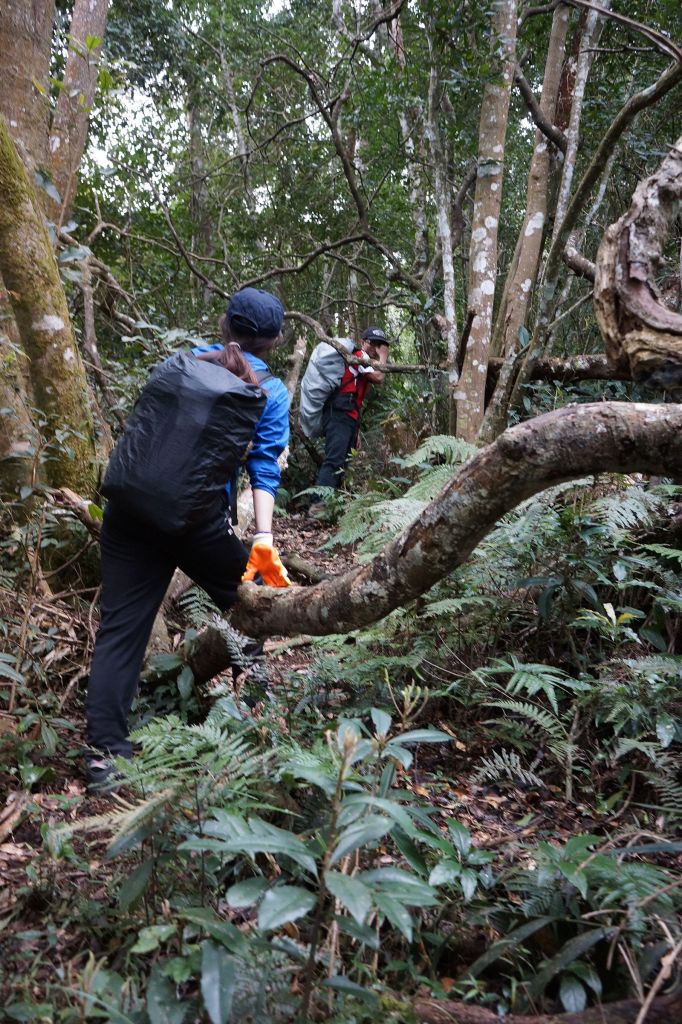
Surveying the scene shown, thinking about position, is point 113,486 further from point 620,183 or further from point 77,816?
point 620,183

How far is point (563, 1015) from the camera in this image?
1543 mm

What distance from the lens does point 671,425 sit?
6.62 feet

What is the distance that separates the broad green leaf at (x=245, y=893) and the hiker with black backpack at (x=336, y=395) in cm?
616

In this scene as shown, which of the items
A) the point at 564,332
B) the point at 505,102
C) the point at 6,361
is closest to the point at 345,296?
the point at 564,332

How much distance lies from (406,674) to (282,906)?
214 cm

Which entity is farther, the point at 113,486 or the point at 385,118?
the point at 385,118

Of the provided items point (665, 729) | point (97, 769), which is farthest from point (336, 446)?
point (665, 729)

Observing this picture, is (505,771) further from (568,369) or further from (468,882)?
(568,369)

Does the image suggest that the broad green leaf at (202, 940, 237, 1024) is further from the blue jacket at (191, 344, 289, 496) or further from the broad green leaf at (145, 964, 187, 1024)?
the blue jacket at (191, 344, 289, 496)

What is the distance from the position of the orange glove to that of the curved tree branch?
35 centimetres

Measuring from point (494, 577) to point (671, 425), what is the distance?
171 centimetres

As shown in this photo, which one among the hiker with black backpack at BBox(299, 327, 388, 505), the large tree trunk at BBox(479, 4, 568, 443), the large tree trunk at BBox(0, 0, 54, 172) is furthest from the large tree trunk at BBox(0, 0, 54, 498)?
the large tree trunk at BBox(479, 4, 568, 443)

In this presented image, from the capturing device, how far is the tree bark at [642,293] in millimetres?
2330

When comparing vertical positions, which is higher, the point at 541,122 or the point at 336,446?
the point at 541,122
